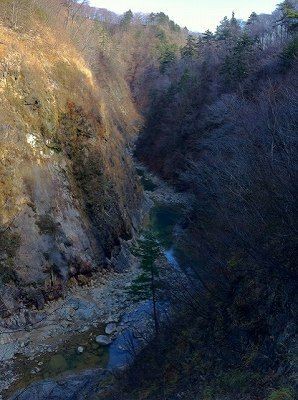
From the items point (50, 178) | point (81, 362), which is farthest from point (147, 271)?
point (81, 362)

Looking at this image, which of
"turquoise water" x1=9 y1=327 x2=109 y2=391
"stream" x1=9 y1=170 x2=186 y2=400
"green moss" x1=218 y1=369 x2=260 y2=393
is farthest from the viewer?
"turquoise water" x1=9 y1=327 x2=109 y2=391

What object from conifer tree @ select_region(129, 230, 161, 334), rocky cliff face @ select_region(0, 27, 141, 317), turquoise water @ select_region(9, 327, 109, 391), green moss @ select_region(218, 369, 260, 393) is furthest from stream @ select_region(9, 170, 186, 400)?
green moss @ select_region(218, 369, 260, 393)

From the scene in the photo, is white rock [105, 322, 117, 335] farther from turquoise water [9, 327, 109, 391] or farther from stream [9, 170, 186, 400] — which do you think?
turquoise water [9, 327, 109, 391]

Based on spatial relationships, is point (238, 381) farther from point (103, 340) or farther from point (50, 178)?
point (50, 178)

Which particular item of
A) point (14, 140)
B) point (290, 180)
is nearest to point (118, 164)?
point (14, 140)

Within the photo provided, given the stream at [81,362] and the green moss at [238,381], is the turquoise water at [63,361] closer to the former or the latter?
the stream at [81,362]

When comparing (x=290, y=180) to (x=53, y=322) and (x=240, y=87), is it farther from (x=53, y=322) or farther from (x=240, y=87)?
(x=240, y=87)
